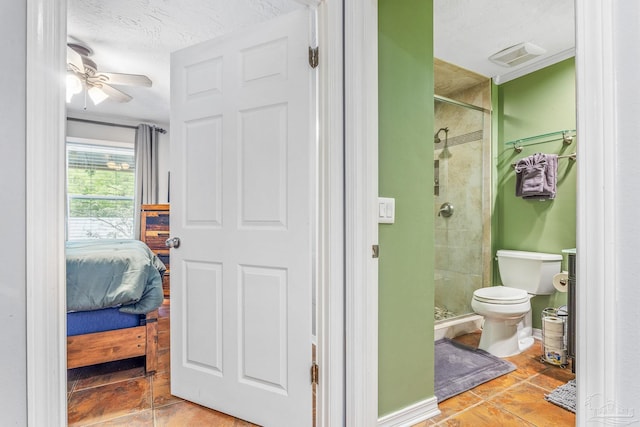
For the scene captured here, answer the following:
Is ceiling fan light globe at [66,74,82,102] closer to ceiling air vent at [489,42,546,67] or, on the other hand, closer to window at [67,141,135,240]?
window at [67,141,135,240]

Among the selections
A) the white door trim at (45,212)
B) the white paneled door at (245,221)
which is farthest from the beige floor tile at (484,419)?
the white door trim at (45,212)

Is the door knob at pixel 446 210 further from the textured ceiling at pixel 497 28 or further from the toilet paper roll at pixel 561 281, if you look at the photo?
the textured ceiling at pixel 497 28

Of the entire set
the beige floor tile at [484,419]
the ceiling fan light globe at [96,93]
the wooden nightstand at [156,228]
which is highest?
the ceiling fan light globe at [96,93]

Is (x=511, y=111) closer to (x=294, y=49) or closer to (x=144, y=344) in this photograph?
(x=294, y=49)

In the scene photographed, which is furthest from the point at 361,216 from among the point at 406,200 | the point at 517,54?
the point at 517,54

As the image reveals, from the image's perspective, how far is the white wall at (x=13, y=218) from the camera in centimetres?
Answer: 81

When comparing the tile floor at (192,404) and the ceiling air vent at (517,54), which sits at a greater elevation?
the ceiling air vent at (517,54)

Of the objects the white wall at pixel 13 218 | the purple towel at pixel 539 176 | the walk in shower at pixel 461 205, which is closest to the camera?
the white wall at pixel 13 218

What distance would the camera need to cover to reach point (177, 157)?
1.82 m

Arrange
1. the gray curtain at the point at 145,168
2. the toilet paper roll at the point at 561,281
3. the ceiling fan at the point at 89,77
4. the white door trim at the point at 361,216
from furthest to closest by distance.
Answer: the gray curtain at the point at 145,168, the ceiling fan at the point at 89,77, the toilet paper roll at the point at 561,281, the white door trim at the point at 361,216

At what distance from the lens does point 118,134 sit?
14.7 feet

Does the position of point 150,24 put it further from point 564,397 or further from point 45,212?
point 564,397

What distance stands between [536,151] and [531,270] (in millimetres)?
1045

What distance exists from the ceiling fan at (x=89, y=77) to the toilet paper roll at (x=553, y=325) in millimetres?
3719
